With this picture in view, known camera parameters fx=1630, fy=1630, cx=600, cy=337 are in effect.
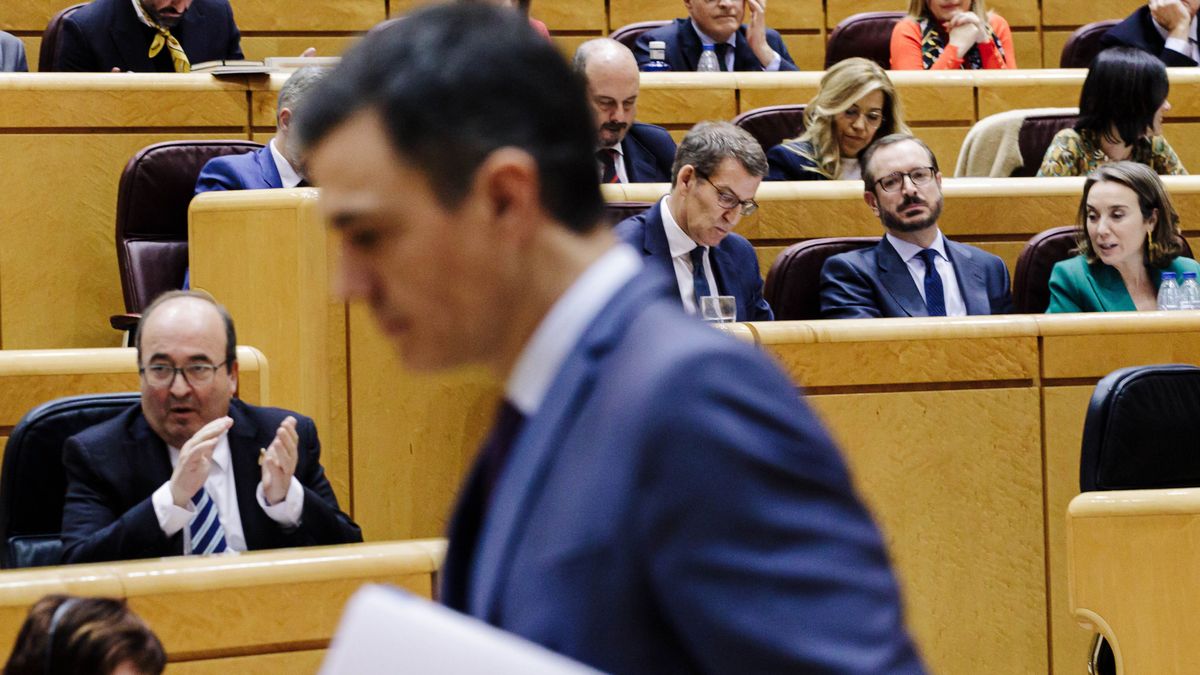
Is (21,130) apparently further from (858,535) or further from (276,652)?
(858,535)

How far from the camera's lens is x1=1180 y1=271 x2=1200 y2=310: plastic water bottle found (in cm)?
271

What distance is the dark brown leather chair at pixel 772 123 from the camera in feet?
11.1

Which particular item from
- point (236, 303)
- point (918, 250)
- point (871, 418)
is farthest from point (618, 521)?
point (918, 250)

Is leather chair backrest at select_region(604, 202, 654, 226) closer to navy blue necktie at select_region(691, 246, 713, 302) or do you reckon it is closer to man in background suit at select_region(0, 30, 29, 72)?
navy blue necktie at select_region(691, 246, 713, 302)

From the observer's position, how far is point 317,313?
7.42 ft

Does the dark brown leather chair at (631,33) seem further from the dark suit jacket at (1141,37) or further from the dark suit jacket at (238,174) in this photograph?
the dark suit jacket at (238,174)

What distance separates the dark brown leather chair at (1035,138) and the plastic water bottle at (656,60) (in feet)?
2.76

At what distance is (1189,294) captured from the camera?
2.72 metres

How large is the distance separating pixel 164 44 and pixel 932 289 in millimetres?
1755

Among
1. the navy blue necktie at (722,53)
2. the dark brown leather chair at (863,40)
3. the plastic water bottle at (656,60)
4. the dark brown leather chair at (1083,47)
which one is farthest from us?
the dark brown leather chair at (1083,47)

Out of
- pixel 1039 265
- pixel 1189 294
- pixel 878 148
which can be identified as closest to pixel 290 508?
pixel 878 148

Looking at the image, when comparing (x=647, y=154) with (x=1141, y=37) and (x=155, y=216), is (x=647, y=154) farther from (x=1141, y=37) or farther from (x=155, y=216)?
(x=1141, y=37)

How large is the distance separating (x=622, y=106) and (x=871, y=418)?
107 centimetres

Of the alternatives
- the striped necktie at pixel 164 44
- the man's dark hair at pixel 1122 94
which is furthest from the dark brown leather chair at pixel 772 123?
the striped necktie at pixel 164 44
